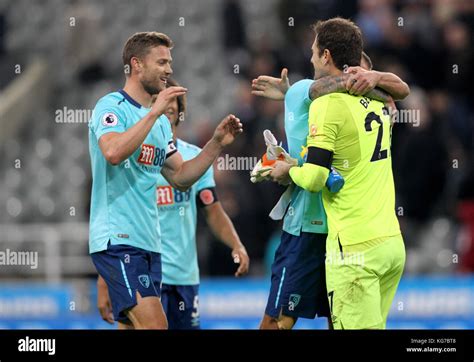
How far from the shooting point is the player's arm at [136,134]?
7.09 metres

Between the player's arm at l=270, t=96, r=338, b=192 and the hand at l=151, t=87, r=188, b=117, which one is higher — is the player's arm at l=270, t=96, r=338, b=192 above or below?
below

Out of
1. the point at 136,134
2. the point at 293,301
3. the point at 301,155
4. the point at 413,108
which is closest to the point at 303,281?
the point at 293,301

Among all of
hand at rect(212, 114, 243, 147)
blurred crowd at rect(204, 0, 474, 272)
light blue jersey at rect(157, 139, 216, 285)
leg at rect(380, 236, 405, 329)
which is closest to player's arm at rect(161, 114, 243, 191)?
hand at rect(212, 114, 243, 147)

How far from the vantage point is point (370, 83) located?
7074 millimetres

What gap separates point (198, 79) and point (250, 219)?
153 inches

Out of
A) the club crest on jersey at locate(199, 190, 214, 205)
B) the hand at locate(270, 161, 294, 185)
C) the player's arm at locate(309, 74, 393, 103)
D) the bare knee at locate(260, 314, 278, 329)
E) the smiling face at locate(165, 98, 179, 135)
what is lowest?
the bare knee at locate(260, 314, 278, 329)

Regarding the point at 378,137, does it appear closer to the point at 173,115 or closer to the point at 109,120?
the point at 109,120

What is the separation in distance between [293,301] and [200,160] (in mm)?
1155

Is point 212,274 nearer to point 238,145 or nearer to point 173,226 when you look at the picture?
point 238,145

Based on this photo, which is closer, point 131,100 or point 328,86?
point 328,86

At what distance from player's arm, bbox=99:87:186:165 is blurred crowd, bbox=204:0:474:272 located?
16.1 feet

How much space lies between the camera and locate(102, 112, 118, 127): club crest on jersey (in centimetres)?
733

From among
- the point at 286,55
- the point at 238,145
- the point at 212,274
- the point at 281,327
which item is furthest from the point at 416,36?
the point at 281,327

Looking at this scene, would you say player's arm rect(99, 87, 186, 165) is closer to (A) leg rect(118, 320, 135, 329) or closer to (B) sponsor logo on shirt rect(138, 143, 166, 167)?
(B) sponsor logo on shirt rect(138, 143, 166, 167)
